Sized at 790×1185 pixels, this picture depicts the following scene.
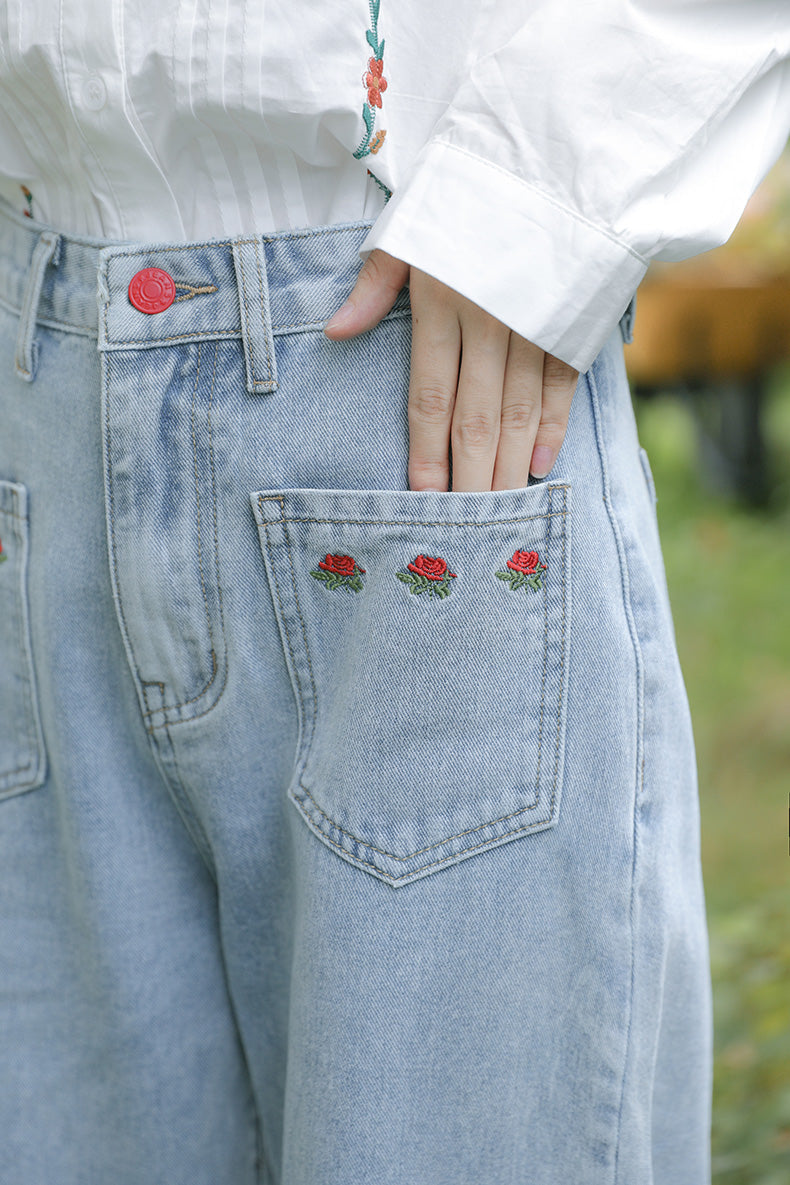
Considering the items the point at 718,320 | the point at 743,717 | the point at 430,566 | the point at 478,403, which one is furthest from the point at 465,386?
the point at 718,320

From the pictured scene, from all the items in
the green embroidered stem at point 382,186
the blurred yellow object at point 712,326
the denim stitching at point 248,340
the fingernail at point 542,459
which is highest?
the blurred yellow object at point 712,326

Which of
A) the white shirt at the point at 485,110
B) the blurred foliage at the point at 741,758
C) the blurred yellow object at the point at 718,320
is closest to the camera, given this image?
the white shirt at the point at 485,110

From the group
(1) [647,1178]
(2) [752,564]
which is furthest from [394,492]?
(2) [752,564]

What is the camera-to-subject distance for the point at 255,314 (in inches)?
29.0

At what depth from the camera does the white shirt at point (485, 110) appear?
2.22ft

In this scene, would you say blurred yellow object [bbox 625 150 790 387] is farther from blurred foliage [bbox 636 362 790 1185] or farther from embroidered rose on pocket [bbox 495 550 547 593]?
embroidered rose on pocket [bbox 495 550 547 593]

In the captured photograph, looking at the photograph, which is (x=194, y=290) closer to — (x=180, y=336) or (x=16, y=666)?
(x=180, y=336)

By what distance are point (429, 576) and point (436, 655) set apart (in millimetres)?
56

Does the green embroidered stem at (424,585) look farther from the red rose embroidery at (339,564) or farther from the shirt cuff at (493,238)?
the shirt cuff at (493,238)

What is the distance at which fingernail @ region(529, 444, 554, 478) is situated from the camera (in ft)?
2.47

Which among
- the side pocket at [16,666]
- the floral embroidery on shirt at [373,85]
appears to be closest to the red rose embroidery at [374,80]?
the floral embroidery on shirt at [373,85]

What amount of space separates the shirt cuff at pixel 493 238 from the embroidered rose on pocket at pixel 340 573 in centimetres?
20

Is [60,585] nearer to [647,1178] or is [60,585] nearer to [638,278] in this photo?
[638,278]

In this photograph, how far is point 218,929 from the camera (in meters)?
0.94
